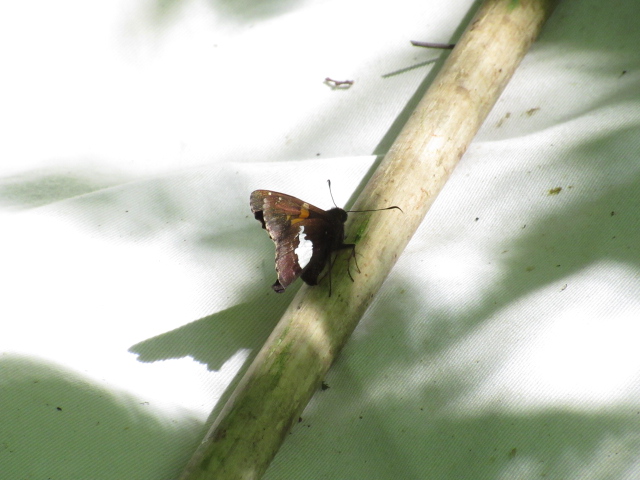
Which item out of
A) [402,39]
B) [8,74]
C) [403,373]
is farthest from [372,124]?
[8,74]

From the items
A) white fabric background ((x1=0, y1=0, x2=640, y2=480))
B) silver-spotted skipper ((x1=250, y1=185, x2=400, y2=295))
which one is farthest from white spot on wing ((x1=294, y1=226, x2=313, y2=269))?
white fabric background ((x1=0, y1=0, x2=640, y2=480))

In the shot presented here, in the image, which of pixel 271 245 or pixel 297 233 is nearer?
pixel 297 233

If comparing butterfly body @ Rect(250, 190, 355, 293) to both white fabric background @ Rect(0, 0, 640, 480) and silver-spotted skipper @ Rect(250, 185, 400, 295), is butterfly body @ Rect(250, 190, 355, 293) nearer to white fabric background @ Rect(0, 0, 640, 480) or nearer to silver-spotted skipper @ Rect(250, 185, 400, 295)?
silver-spotted skipper @ Rect(250, 185, 400, 295)

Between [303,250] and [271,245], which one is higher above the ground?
[303,250]

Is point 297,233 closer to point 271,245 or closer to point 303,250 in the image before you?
point 303,250

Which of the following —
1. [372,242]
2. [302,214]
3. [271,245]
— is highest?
[302,214]

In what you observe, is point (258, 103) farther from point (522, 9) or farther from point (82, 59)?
point (522, 9)

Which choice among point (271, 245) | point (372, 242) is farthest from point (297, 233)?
point (271, 245)
